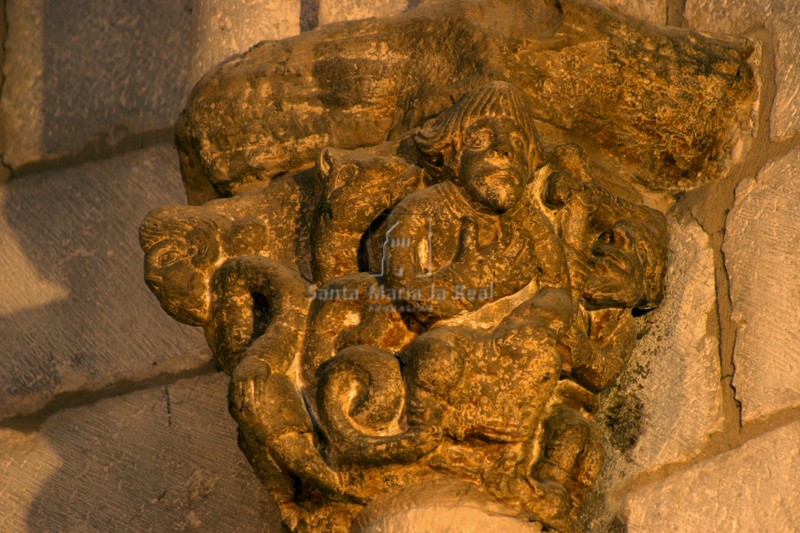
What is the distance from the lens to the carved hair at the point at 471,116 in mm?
1243

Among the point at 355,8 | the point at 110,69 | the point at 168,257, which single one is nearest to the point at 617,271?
the point at 168,257

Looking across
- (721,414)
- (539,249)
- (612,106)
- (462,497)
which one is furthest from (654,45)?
(462,497)

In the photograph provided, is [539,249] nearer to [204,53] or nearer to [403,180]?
[403,180]

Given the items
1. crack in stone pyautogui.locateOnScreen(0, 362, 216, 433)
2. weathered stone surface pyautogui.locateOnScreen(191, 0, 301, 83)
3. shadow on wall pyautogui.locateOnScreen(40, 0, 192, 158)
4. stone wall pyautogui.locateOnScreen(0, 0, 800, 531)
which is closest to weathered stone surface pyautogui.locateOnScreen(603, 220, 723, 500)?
stone wall pyautogui.locateOnScreen(0, 0, 800, 531)

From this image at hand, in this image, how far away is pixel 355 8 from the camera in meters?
1.73

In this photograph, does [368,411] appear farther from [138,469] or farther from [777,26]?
[138,469]

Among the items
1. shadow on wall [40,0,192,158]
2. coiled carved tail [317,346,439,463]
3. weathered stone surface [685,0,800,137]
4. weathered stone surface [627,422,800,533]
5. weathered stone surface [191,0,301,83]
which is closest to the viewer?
coiled carved tail [317,346,439,463]

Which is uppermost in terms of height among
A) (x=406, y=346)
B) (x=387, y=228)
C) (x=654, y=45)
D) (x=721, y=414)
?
(x=654, y=45)

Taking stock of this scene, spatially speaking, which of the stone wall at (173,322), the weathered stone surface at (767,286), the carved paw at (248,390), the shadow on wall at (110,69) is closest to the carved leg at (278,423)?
the carved paw at (248,390)

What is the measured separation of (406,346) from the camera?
1239mm

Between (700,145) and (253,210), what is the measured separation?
1.76 ft

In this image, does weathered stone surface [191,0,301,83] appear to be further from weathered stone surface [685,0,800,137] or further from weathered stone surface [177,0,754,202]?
weathered stone surface [685,0,800,137]

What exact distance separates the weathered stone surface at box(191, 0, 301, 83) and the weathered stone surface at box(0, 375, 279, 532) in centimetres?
55

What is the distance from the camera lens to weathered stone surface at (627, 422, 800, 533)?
4.35ft
